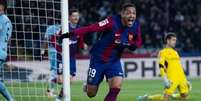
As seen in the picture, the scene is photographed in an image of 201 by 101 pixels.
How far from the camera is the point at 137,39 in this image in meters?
10.3

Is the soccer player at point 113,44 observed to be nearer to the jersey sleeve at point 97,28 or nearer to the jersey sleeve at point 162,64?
the jersey sleeve at point 97,28

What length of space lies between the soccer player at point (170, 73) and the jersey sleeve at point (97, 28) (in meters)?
3.45

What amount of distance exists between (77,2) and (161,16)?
356 cm

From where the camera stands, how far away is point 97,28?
9797 mm

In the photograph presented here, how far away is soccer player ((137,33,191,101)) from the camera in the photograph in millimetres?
13297

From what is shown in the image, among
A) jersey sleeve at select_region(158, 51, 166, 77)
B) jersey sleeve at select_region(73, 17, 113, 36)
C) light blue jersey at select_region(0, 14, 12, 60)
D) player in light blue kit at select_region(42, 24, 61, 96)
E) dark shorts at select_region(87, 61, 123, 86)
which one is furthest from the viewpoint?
player in light blue kit at select_region(42, 24, 61, 96)

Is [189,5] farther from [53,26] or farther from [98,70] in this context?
[98,70]

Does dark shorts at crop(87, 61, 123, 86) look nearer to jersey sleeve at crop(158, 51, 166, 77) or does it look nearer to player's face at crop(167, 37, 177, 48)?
jersey sleeve at crop(158, 51, 166, 77)

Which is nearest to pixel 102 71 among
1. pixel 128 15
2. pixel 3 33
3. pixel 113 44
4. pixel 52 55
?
pixel 113 44

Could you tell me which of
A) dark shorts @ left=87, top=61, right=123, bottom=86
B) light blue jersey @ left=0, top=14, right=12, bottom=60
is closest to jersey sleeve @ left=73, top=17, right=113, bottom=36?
dark shorts @ left=87, top=61, right=123, bottom=86

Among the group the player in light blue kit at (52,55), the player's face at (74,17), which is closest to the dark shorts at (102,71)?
the player in light blue kit at (52,55)

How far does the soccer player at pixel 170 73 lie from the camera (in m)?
13.3

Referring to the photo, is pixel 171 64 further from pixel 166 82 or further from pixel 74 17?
pixel 74 17

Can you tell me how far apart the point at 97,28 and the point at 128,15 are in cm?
51
